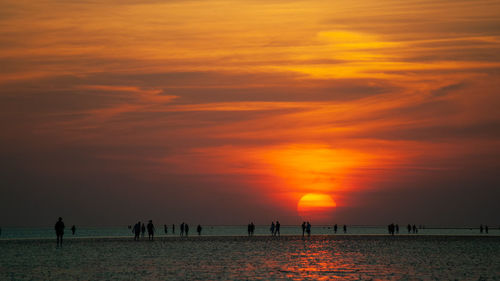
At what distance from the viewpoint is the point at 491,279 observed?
2750 centimetres

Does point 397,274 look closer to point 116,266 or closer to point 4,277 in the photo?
point 116,266

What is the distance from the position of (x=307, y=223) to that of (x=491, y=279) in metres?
59.3

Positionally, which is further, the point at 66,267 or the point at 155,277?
the point at 66,267

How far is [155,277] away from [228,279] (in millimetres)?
3168

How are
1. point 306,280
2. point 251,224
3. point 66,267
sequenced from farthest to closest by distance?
point 251,224, point 66,267, point 306,280

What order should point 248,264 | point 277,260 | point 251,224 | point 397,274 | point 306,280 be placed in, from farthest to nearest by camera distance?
point 251,224, point 277,260, point 248,264, point 397,274, point 306,280

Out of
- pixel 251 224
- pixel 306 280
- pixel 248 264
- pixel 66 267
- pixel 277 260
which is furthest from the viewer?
pixel 251 224

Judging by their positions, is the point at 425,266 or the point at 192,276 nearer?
the point at 192,276

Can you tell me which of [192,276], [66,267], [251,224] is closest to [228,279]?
[192,276]

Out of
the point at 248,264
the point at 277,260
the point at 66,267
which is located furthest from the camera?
the point at 277,260

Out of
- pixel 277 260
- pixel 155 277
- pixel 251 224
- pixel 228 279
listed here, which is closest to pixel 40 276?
pixel 155 277

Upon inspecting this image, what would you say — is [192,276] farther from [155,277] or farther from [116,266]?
[116,266]

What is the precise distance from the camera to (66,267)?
108 feet

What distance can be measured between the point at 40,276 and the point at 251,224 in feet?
195
